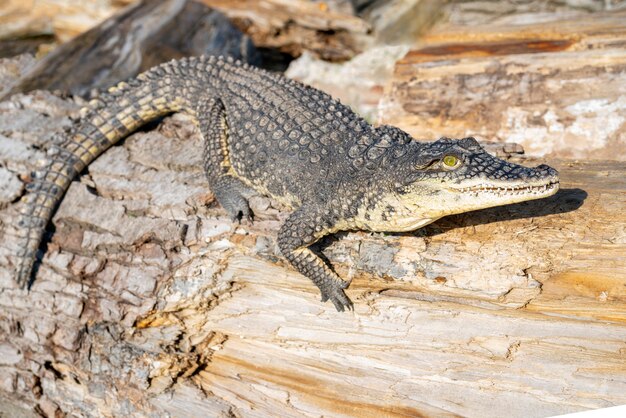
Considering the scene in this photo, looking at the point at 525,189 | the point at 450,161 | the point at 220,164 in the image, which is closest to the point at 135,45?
the point at 220,164

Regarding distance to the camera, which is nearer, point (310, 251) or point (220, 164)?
point (310, 251)

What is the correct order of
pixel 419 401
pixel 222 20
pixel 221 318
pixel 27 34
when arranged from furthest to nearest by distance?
pixel 27 34
pixel 222 20
pixel 221 318
pixel 419 401

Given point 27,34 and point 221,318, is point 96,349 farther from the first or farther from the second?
point 27,34

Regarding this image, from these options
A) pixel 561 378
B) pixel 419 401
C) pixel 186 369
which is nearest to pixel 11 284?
pixel 186 369

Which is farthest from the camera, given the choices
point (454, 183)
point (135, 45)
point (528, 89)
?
point (135, 45)

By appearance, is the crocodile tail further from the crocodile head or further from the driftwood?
the crocodile head

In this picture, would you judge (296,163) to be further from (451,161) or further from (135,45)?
(135,45)

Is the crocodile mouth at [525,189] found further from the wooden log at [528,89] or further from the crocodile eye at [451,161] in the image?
the wooden log at [528,89]
